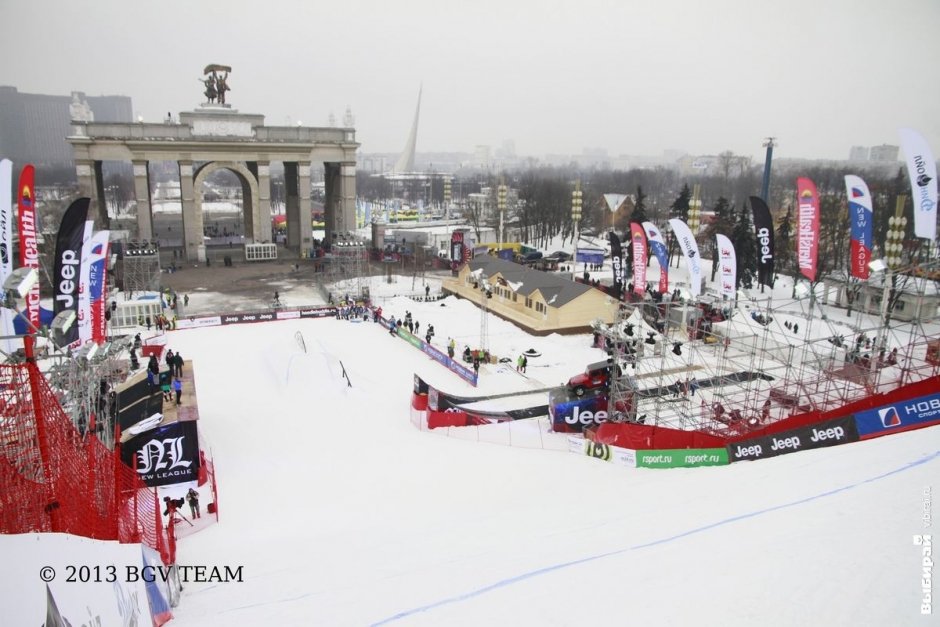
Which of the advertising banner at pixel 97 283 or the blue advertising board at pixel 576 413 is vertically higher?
the advertising banner at pixel 97 283

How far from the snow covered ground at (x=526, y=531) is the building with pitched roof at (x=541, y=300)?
12687mm

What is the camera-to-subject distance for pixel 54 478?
28.0 feet

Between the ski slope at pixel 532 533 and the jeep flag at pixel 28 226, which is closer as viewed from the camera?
the ski slope at pixel 532 533

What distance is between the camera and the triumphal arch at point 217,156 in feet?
147

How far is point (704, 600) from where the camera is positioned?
27.9ft

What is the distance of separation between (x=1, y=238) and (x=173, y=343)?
46.5 feet

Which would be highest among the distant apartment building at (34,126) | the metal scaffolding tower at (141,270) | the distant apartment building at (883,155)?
the distant apartment building at (883,155)

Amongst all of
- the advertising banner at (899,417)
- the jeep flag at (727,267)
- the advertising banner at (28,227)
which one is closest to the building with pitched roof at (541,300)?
the jeep flag at (727,267)

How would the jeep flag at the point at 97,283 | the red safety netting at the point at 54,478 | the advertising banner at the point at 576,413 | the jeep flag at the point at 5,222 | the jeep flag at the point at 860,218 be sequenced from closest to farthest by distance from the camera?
the red safety netting at the point at 54,478, the jeep flag at the point at 5,222, the jeep flag at the point at 97,283, the advertising banner at the point at 576,413, the jeep flag at the point at 860,218

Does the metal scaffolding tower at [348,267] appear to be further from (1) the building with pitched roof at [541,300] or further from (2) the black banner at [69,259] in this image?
(2) the black banner at [69,259]

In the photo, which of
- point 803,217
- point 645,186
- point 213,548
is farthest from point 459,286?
point 645,186

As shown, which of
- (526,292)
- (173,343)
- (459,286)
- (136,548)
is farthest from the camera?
(459,286)

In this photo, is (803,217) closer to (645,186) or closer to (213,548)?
(213,548)

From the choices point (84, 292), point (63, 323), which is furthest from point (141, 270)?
point (63, 323)
